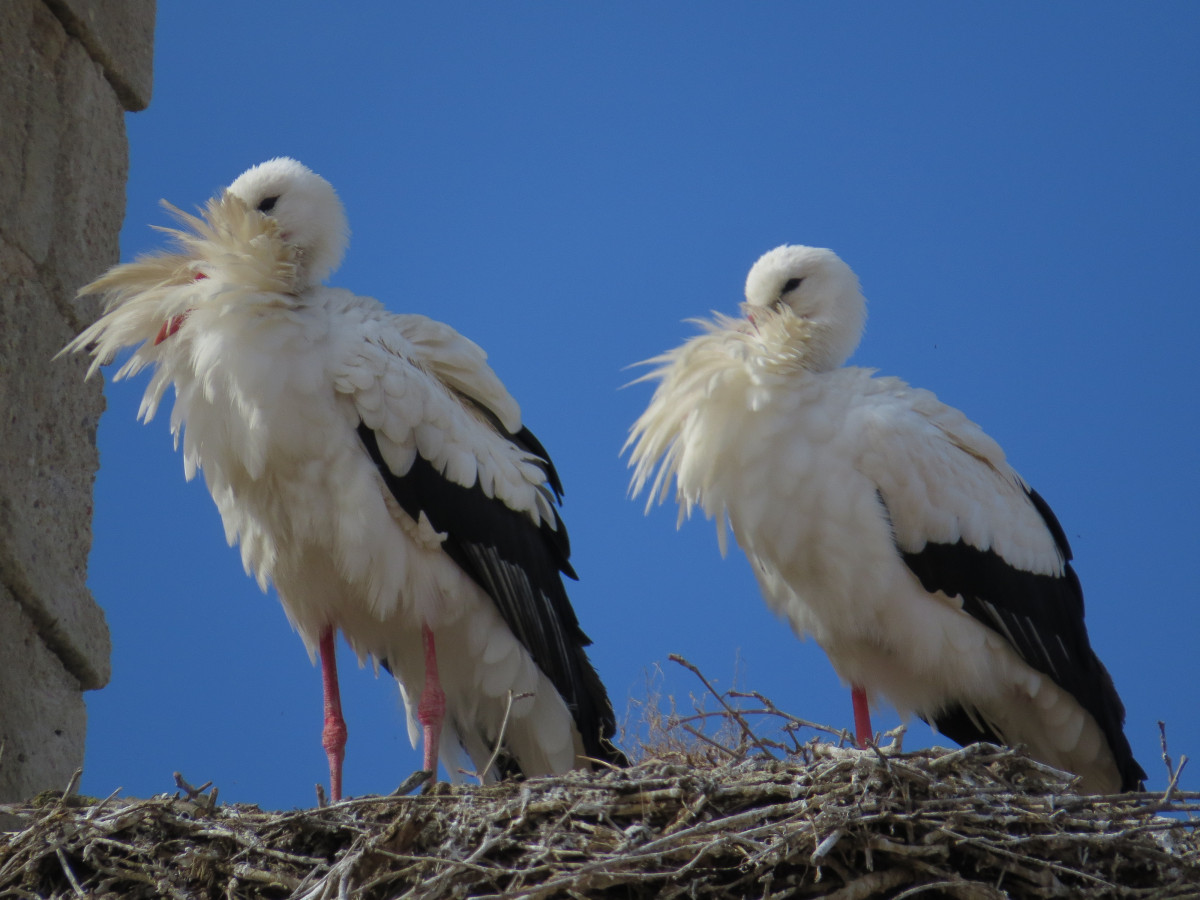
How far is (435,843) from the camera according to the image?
317 centimetres

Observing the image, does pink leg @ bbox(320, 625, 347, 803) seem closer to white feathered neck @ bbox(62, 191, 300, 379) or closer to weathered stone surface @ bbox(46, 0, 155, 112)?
white feathered neck @ bbox(62, 191, 300, 379)

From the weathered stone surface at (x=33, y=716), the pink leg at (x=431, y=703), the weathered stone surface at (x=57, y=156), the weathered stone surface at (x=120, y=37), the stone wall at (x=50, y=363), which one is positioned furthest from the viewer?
the weathered stone surface at (x=120, y=37)

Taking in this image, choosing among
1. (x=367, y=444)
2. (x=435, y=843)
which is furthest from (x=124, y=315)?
(x=435, y=843)

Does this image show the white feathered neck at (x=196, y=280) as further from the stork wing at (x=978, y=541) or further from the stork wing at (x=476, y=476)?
the stork wing at (x=978, y=541)

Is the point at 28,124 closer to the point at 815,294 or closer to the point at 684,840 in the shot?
the point at 815,294

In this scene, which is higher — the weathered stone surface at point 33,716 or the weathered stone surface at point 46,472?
the weathered stone surface at point 46,472

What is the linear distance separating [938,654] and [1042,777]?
1011 millimetres

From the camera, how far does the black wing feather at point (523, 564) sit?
405 centimetres

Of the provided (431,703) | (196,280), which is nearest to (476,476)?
(431,703)

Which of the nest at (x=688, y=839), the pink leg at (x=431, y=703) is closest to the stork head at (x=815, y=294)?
the pink leg at (x=431, y=703)

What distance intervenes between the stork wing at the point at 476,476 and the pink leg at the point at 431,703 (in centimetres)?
21

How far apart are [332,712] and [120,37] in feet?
7.52

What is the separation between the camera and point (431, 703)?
413cm

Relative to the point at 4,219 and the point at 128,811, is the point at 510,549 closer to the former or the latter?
the point at 128,811
